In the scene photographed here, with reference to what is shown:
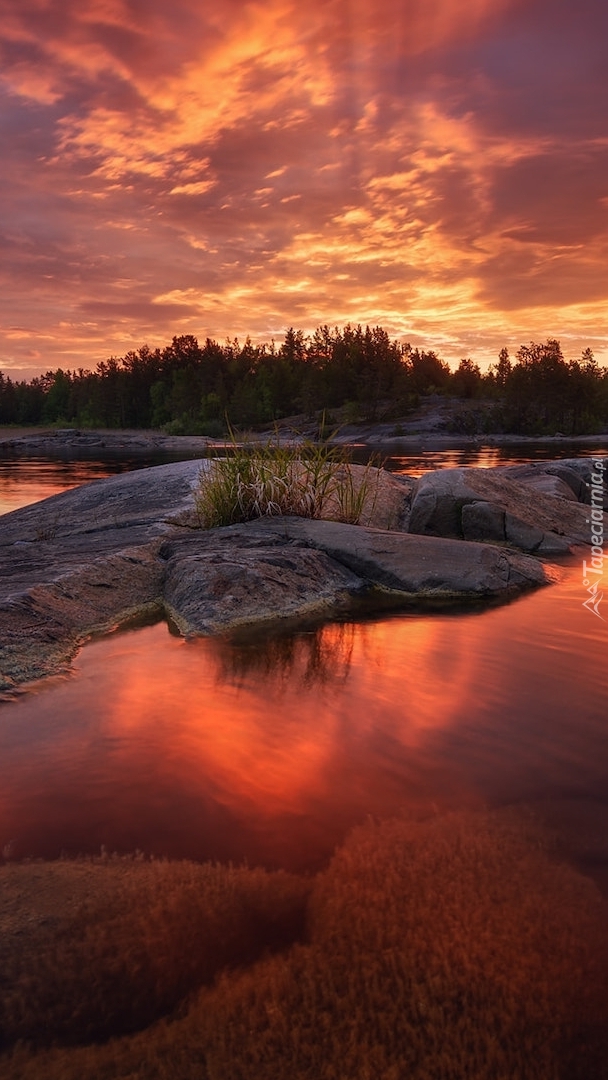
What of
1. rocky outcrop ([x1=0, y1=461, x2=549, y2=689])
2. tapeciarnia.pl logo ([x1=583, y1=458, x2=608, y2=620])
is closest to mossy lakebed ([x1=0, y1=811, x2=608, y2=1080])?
rocky outcrop ([x1=0, y1=461, x2=549, y2=689])

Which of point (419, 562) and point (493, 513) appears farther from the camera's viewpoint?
point (493, 513)

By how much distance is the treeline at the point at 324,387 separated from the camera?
222 feet

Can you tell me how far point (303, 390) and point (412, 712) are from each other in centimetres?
7527

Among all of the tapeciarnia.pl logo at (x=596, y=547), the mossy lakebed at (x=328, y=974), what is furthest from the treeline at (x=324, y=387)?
the mossy lakebed at (x=328, y=974)

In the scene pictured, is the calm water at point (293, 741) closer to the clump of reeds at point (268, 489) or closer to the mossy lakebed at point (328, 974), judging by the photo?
the mossy lakebed at point (328, 974)

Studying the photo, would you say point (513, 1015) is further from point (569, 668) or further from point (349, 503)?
point (349, 503)

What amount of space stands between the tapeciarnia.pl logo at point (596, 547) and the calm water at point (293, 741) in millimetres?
1381

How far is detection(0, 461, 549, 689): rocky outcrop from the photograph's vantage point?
5.28 meters

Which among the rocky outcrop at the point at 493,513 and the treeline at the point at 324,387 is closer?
the rocky outcrop at the point at 493,513

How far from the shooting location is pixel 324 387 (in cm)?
7812

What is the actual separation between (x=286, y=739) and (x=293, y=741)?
0.04 m

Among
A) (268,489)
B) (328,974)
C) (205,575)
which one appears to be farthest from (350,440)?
(328,974)

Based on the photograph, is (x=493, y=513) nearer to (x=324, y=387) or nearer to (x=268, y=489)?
(x=268, y=489)

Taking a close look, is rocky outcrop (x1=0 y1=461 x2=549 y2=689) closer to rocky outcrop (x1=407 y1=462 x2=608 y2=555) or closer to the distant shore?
rocky outcrop (x1=407 y1=462 x2=608 y2=555)
